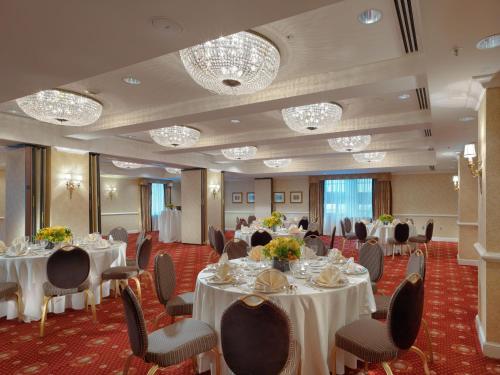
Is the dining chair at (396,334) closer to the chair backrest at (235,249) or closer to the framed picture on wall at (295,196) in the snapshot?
the chair backrest at (235,249)

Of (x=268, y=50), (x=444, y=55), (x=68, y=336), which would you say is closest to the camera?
(x=444, y=55)

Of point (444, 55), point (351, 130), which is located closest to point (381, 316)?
point (444, 55)

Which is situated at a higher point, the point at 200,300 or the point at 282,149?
the point at 282,149

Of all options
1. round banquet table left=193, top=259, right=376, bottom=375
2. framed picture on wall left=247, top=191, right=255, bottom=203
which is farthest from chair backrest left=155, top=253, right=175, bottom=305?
framed picture on wall left=247, top=191, right=255, bottom=203

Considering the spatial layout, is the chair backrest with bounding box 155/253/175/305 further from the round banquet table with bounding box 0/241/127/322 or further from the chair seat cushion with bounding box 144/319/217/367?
the round banquet table with bounding box 0/241/127/322

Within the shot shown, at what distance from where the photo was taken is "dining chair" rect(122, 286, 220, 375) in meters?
2.28

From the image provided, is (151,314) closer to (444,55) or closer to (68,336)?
(68,336)

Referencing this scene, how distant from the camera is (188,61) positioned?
2992 mm

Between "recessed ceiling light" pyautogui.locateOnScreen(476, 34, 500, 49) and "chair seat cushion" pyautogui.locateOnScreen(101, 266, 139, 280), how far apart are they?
488 cm

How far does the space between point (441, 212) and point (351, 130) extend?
855 centimetres

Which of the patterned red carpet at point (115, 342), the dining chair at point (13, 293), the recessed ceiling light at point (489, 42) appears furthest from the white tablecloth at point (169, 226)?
the recessed ceiling light at point (489, 42)

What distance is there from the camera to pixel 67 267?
4.16m

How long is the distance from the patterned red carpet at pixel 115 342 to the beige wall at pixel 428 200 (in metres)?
7.43

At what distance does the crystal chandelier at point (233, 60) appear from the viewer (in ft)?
9.18
